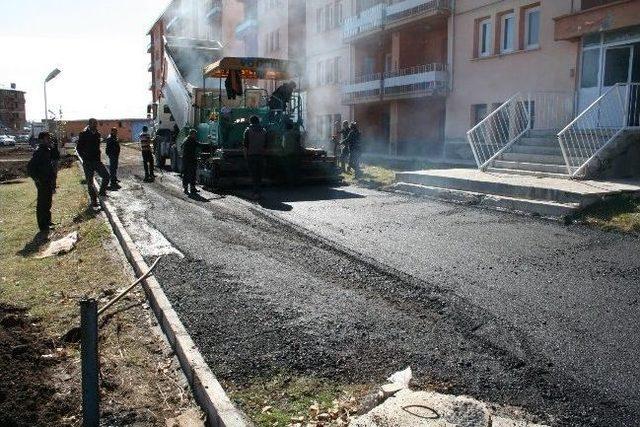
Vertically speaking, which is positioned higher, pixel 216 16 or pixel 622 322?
pixel 216 16

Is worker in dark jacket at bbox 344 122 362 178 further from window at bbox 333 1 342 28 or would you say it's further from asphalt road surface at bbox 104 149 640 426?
window at bbox 333 1 342 28

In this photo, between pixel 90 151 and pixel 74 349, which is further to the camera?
pixel 90 151

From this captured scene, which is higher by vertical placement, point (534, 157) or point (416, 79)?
point (416, 79)

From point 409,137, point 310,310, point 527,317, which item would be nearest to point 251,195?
point 310,310

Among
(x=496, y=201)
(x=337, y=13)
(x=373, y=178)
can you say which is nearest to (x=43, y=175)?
(x=496, y=201)

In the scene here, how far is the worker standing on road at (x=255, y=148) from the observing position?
12742mm

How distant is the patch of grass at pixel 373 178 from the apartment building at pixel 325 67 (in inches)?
546

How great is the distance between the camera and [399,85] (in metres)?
25.4

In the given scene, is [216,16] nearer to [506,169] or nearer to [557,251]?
[506,169]

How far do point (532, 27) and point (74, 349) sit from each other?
61.5 feet

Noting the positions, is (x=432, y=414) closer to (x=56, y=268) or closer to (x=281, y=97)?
(x=56, y=268)

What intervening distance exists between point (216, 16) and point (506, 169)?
34393 mm

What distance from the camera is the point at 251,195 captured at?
12914mm

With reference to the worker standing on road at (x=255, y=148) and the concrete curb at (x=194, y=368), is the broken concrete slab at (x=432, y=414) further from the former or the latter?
the worker standing on road at (x=255, y=148)
